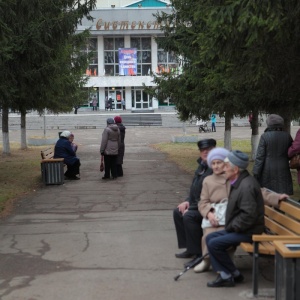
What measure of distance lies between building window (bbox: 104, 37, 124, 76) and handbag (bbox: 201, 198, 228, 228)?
235 feet

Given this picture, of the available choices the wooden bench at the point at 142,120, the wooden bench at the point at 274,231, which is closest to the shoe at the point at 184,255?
the wooden bench at the point at 274,231

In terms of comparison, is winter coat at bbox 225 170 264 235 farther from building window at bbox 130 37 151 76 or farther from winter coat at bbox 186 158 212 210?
building window at bbox 130 37 151 76

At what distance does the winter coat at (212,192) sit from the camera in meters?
5.96

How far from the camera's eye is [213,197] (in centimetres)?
597

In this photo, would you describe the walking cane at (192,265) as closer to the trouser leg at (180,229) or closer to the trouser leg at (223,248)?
the trouser leg at (223,248)

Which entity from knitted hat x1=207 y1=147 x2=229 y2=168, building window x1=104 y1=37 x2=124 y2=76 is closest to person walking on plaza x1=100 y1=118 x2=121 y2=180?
knitted hat x1=207 y1=147 x2=229 y2=168

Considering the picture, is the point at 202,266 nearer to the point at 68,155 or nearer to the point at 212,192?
the point at 212,192

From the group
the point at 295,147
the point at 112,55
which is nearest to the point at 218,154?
the point at 295,147

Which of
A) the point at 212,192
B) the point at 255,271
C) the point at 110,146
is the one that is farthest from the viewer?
the point at 110,146

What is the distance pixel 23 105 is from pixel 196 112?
19.9ft

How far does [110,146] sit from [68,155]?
128 centimetres

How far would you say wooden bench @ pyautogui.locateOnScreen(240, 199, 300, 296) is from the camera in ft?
17.0

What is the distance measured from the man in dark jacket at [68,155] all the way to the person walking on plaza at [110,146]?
81cm

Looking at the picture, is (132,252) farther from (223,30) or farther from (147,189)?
(147,189)
